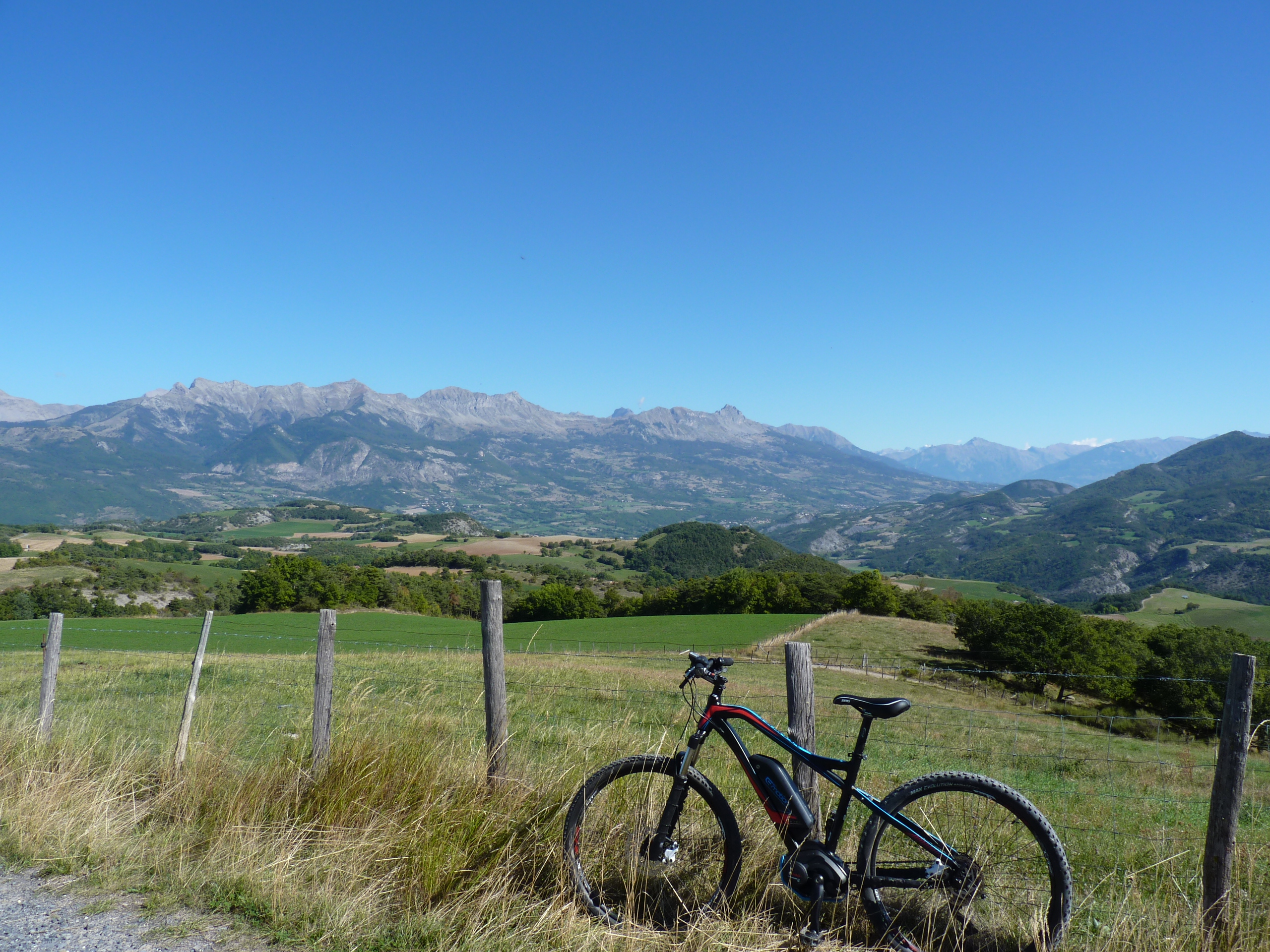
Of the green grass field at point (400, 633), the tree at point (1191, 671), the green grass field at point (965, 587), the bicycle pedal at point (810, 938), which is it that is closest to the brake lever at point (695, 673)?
the bicycle pedal at point (810, 938)

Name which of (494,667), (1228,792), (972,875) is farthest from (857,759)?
(494,667)

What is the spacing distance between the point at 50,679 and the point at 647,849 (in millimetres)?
6463

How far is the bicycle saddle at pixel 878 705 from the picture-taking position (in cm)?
326

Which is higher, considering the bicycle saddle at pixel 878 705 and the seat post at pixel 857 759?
the bicycle saddle at pixel 878 705

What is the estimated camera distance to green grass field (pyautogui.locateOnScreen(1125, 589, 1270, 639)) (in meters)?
90.2

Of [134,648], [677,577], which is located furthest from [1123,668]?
[677,577]

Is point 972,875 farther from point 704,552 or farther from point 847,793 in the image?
point 704,552

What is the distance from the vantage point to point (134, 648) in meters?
34.7

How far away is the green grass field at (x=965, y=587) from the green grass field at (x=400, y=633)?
160ft

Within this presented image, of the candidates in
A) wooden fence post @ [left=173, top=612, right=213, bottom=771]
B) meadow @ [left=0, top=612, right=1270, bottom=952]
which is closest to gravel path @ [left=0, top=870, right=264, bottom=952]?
meadow @ [left=0, top=612, right=1270, bottom=952]

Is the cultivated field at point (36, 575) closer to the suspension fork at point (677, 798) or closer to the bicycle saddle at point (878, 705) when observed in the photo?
the suspension fork at point (677, 798)

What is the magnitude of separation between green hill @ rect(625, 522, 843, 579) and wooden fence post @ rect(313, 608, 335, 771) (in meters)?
125

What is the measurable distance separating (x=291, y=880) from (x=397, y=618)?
56.5 metres

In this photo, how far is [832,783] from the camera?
3.52 meters
